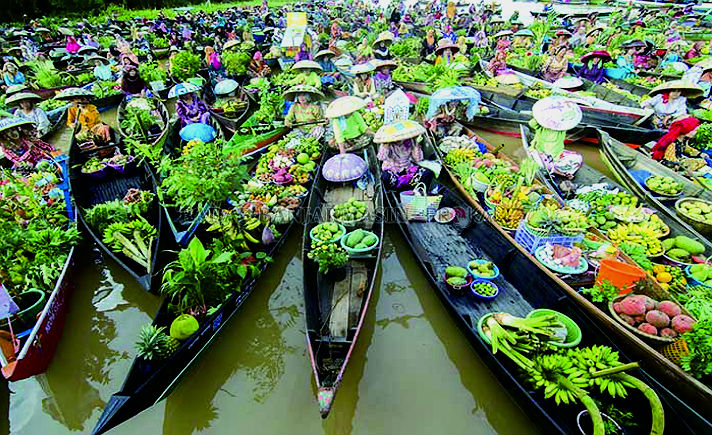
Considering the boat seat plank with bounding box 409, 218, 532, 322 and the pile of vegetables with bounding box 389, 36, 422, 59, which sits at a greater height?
the pile of vegetables with bounding box 389, 36, 422, 59

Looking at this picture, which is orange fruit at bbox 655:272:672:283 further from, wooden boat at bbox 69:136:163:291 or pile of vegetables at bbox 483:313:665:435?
wooden boat at bbox 69:136:163:291

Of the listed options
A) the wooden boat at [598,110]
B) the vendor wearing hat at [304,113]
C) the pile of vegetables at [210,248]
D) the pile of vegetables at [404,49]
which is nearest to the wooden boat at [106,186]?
the pile of vegetables at [210,248]

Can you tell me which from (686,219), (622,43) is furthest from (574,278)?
(622,43)

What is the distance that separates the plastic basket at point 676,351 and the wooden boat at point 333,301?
131 inches

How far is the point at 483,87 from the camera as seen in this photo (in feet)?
40.3

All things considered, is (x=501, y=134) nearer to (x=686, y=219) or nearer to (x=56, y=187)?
(x=686, y=219)

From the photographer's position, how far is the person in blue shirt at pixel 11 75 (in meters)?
12.6

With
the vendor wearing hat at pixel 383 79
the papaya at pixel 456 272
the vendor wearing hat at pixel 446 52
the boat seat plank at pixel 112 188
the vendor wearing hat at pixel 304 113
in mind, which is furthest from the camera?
the vendor wearing hat at pixel 446 52

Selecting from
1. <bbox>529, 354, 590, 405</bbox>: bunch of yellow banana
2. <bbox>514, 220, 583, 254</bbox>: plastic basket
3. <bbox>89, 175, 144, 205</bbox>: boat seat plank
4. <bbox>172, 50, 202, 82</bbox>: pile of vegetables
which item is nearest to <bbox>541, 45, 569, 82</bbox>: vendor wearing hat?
<bbox>514, 220, 583, 254</bbox>: plastic basket

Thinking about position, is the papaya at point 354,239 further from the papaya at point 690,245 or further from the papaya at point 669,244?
the papaya at point 690,245

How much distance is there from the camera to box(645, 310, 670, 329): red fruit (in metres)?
3.85

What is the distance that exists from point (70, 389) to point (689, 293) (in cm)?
804

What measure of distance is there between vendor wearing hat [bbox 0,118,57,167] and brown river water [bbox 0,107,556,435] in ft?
12.3

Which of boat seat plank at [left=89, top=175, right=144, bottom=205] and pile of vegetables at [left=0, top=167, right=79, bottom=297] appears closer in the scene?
pile of vegetables at [left=0, top=167, right=79, bottom=297]
